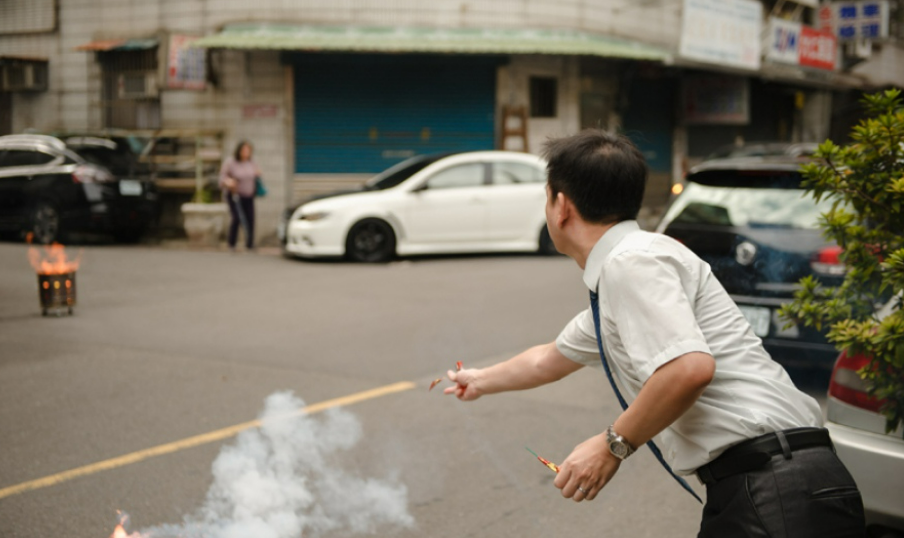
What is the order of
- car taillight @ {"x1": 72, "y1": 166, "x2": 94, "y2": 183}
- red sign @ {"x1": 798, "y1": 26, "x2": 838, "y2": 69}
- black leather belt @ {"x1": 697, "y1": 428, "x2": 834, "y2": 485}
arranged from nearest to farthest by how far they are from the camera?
black leather belt @ {"x1": 697, "y1": 428, "x2": 834, "y2": 485} < car taillight @ {"x1": 72, "y1": 166, "x2": 94, "y2": 183} < red sign @ {"x1": 798, "y1": 26, "x2": 838, "y2": 69}

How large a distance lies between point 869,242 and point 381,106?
16.2 m

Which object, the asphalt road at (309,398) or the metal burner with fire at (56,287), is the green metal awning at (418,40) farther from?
the metal burner with fire at (56,287)

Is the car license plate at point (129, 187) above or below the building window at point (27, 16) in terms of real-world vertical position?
below

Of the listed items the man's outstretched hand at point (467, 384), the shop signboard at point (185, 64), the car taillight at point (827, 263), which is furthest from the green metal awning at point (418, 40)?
the man's outstretched hand at point (467, 384)

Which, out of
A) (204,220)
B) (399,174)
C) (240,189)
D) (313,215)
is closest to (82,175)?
(204,220)

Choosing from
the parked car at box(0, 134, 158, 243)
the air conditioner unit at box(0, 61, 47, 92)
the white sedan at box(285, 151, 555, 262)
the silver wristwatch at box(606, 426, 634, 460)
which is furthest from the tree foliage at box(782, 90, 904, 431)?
the air conditioner unit at box(0, 61, 47, 92)

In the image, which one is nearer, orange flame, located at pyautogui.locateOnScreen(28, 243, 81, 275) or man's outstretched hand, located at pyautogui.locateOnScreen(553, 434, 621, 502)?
man's outstretched hand, located at pyautogui.locateOnScreen(553, 434, 621, 502)

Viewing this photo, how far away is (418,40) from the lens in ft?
60.1

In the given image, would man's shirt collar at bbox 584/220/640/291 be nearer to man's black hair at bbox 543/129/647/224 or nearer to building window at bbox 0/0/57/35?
man's black hair at bbox 543/129/647/224

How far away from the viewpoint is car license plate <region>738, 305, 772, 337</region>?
20.5 ft

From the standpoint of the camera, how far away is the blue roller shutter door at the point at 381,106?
19125mm

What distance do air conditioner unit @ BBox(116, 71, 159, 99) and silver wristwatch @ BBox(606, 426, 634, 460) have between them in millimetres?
19354

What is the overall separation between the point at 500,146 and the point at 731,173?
13332mm

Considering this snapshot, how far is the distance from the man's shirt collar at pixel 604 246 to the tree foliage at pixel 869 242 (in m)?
1.46
